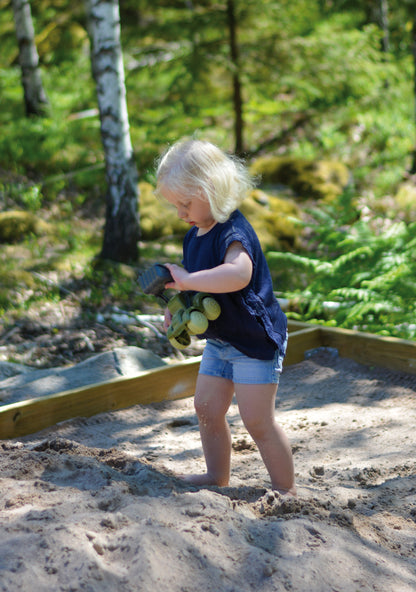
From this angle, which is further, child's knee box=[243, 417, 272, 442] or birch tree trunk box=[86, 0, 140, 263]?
birch tree trunk box=[86, 0, 140, 263]

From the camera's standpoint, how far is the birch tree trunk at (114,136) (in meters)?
6.47

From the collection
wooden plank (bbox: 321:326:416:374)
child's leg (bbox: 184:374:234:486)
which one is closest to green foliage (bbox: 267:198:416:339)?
wooden plank (bbox: 321:326:416:374)

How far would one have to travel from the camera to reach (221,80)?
1144 centimetres

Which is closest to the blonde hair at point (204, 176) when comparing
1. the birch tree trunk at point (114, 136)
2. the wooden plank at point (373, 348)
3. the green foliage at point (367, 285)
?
the wooden plank at point (373, 348)

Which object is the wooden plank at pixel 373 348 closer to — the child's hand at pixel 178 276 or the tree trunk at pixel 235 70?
the child's hand at pixel 178 276

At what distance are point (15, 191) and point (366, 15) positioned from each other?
1183cm

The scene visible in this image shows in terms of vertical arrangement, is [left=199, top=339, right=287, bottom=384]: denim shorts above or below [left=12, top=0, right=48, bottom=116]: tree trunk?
below

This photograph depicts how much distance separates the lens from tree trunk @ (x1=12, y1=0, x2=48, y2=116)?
988 centimetres

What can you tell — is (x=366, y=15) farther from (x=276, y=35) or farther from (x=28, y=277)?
(x=28, y=277)

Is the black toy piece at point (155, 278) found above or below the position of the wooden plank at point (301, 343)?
above

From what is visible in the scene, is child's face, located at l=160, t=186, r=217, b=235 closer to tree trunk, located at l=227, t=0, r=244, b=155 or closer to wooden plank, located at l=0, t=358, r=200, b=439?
wooden plank, located at l=0, t=358, r=200, b=439

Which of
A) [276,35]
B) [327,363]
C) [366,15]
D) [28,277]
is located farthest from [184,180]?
[366,15]

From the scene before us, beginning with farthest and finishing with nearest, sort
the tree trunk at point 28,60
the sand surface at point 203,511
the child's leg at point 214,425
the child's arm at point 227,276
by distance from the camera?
the tree trunk at point 28,60 → the child's leg at point 214,425 → the child's arm at point 227,276 → the sand surface at point 203,511

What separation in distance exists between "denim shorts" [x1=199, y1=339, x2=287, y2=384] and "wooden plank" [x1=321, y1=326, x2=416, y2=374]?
189cm
